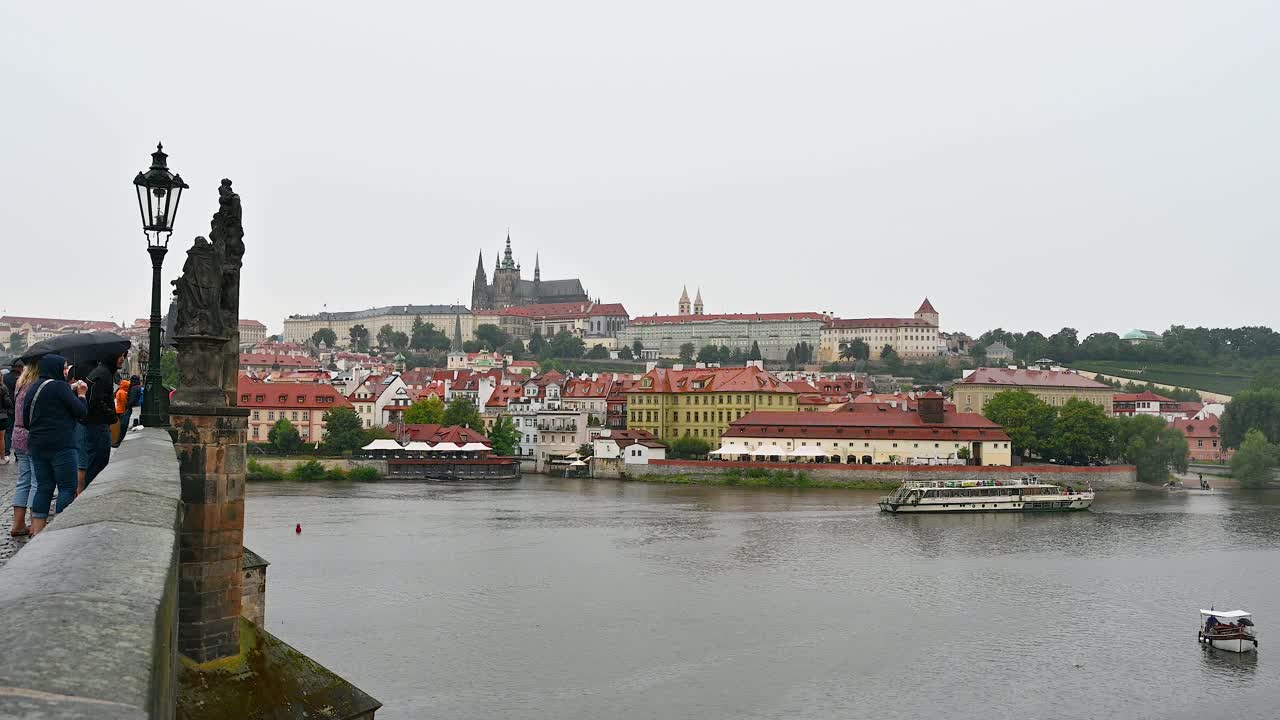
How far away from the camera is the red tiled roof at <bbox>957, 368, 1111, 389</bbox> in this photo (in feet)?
304

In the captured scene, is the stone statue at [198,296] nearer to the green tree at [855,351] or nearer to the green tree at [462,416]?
the green tree at [462,416]

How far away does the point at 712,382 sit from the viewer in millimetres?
82250

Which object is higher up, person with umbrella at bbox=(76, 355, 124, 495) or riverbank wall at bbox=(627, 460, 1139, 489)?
person with umbrella at bbox=(76, 355, 124, 495)

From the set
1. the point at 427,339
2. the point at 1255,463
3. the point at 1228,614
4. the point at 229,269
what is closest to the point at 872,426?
the point at 1255,463

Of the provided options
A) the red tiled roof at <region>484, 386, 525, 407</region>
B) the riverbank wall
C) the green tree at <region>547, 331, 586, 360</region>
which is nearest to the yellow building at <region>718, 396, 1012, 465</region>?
the riverbank wall

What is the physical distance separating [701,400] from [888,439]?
54.8 ft

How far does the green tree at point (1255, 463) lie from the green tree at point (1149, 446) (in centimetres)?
313

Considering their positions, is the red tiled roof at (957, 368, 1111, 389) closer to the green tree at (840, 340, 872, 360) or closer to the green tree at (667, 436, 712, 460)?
A: the green tree at (667, 436, 712, 460)

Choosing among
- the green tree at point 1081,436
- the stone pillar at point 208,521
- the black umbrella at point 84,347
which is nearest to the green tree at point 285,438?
the green tree at point 1081,436

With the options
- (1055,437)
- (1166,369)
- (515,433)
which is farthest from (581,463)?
(1166,369)

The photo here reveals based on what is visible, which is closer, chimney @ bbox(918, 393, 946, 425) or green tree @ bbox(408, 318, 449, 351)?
chimney @ bbox(918, 393, 946, 425)

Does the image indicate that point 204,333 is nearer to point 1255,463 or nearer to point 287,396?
point 287,396

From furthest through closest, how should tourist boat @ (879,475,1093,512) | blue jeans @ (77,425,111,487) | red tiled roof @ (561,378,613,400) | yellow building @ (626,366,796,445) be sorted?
1. red tiled roof @ (561,378,613,400)
2. yellow building @ (626,366,796,445)
3. tourist boat @ (879,475,1093,512)
4. blue jeans @ (77,425,111,487)

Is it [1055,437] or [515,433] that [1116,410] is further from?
[515,433]
